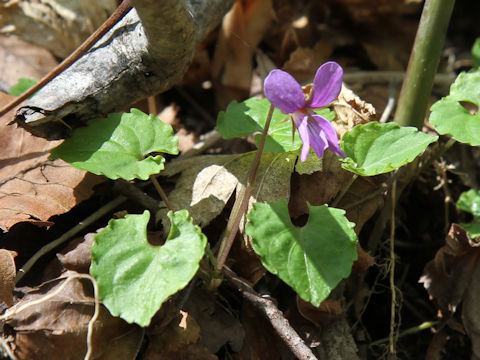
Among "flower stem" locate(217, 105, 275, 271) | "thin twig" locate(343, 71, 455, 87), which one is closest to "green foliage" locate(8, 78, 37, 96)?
"flower stem" locate(217, 105, 275, 271)

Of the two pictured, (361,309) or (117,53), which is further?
(361,309)

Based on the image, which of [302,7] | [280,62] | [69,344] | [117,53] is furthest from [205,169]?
[302,7]

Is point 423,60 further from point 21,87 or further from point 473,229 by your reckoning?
point 21,87

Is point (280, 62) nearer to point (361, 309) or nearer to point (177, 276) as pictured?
point (361, 309)

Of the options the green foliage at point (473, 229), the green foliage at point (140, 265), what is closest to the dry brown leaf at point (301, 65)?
the green foliage at point (473, 229)

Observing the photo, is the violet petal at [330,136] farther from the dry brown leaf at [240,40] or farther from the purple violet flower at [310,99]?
the dry brown leaf at [240,40]

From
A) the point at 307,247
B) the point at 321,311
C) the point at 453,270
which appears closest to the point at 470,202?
the point at 453,270
